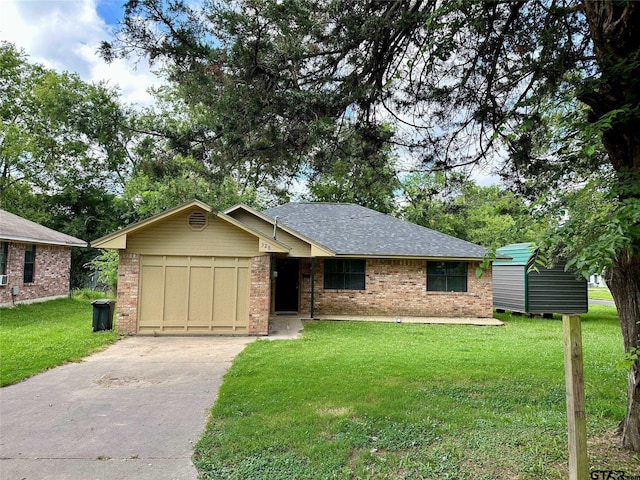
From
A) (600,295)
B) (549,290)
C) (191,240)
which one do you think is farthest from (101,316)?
(600,295)

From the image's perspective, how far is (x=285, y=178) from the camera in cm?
672

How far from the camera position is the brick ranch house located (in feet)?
35.4

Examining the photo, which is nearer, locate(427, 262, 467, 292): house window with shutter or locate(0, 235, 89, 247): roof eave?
locate(0, 235, 89, 247): roof eave

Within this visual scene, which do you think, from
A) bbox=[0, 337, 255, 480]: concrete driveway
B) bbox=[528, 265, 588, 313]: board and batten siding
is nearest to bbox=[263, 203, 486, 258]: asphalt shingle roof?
bbox=[528, 265, 588, 313]: board and batten siding

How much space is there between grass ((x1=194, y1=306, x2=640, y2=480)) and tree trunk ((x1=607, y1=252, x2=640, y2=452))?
0.82ft

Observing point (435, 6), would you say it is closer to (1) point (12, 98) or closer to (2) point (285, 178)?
(2) point (285, 178)

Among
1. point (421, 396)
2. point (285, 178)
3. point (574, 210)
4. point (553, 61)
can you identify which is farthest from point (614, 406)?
point (285, 178)

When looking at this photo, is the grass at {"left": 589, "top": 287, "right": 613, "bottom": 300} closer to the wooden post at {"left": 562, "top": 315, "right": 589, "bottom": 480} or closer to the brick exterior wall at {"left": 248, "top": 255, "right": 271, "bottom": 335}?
the brick exterior wall at {"left": 248, "top": 255, "right": 271, "bottom": 335}

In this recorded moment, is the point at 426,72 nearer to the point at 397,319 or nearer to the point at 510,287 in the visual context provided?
the point at 397,319

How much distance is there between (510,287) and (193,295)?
41.2 feet

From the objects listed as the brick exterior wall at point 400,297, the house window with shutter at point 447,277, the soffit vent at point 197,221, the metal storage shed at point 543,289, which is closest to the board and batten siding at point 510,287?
the metal storage shed at point 543,289

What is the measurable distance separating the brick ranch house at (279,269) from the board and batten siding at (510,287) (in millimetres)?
1825

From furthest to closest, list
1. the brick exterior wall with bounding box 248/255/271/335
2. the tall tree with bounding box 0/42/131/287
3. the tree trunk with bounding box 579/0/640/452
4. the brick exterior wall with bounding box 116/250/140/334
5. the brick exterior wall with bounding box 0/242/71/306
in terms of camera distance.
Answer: the tall tree with bounding box 0/42/131/287 → the brick exterior wall with bounding box 0/242/71/306 → the brick exterior wall with bounding box 248/255/271/335 → the brick exterior wall with bounding box 116/250/140/334 → the tree trunk with bounding box 579/0/640/452

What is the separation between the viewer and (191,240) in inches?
428
